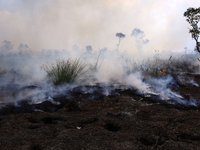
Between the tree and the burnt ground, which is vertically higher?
the tree

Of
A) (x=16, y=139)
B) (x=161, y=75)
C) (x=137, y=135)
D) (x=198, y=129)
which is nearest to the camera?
(x=16, y=139)

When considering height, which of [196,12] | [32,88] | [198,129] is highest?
[196,12]

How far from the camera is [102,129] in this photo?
2.18 m

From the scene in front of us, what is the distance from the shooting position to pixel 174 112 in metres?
3.13

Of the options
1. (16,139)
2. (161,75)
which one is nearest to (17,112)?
(16,139)

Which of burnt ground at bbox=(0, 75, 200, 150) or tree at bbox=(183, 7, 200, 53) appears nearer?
burnt ground at bbox=(0, 75, 200, 150)

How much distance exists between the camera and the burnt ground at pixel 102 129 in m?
1.81

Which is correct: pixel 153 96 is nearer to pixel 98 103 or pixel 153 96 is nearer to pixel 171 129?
pixel 98 103

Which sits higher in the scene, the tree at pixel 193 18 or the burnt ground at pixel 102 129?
the tree at pixel 193 18

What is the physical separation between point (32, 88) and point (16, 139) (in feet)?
10.6

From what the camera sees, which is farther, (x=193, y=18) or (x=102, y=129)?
(x=193, y=18)

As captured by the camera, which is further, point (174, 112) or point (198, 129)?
point (174, 112)

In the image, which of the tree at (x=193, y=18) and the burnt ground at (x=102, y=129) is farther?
the tree at (x=193, y=18)

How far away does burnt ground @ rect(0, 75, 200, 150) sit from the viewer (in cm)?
181
